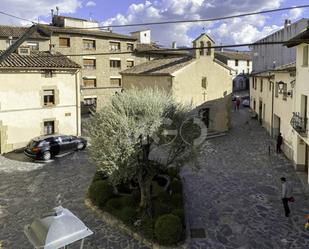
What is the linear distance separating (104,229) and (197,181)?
6.47 m

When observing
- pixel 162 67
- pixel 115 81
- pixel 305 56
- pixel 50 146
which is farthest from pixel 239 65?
pixel 50 146

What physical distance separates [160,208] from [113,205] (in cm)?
196

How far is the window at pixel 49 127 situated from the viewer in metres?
25.0

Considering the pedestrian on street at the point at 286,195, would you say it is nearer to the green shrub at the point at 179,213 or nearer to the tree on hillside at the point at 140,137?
the tree on hillside at the point at 140,137

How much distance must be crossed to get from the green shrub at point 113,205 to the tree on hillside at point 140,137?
1049 mm

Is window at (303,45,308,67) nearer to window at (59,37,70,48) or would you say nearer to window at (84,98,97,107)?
window at (84,98,97,107)

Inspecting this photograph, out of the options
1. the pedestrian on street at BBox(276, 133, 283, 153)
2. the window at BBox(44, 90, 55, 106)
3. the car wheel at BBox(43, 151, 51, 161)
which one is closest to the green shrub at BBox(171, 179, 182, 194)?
the car wheel at BBox(43, 151, 51, 161)

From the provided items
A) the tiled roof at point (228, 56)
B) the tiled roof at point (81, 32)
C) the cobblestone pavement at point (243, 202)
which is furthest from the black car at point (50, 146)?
the tiled roof at point (228, 56)

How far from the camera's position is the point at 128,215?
38.3 feet

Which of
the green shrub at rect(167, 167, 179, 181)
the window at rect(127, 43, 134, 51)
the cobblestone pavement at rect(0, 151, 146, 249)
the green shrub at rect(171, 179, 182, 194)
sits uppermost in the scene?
the window at rect(127, 43, 134, 51)

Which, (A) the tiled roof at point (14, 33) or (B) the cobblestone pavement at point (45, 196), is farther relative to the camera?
(A) the tiled roof at point (14, 33)

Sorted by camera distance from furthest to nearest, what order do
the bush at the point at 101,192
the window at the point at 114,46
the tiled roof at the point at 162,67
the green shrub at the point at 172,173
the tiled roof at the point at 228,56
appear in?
the tiled roof at the point at 228,56 → the window at the point at 114,46 → the tiled roof at the point at 162,67 → the green shrub at the point at 172,173 → the bush at the point at 101,192

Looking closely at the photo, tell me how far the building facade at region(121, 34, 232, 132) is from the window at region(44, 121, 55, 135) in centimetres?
724

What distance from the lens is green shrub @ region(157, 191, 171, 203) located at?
42.5ft
